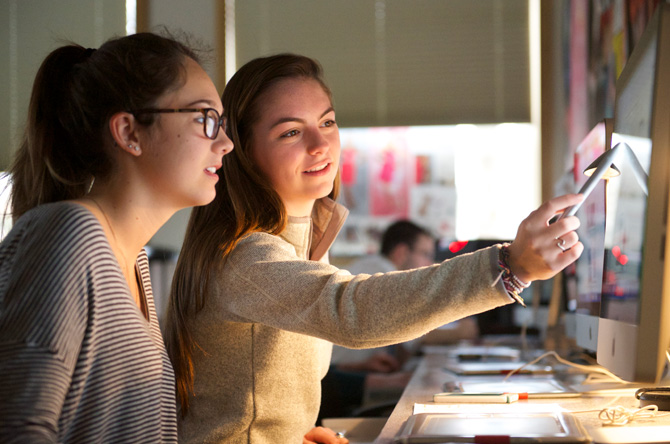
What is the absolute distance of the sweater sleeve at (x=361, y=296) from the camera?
933 mm

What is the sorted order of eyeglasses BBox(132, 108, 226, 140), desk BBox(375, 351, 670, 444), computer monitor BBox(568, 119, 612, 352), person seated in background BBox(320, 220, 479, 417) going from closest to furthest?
desk BBox(375, 351, 670, 444) → eyeglasses BBox(132, 108, 226, 140) → computer monitor BBox(568, 119, 612, 352) → person seated in background BBox(320, 220, 479, 417)

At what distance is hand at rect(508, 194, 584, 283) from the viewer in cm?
92

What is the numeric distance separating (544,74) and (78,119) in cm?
328

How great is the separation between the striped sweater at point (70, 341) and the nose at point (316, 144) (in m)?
0.53

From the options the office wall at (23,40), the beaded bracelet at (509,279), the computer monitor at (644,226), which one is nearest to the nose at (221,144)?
the beaded bracelet at (509,279)

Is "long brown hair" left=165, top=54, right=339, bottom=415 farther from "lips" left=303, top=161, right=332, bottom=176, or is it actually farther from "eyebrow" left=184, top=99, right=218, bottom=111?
"eyebrow" left=184, top=99, right=218, bottom=111

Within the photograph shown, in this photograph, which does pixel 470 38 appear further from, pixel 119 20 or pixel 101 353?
pixel 101 353

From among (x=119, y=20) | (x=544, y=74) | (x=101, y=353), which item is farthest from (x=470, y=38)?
(x=101, y=353)

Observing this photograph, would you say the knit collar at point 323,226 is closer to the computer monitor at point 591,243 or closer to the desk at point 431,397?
the desk at point 431,397

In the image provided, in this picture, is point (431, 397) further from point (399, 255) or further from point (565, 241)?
point (399, 255)

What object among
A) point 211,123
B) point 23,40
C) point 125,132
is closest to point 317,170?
point 211,123

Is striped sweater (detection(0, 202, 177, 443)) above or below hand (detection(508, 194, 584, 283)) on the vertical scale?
below

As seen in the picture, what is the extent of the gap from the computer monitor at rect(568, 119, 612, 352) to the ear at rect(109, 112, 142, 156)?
85 cm

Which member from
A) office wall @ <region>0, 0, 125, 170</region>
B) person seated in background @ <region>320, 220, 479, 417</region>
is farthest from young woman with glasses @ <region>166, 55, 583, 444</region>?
office wall @ <region>0, 0, 125, 170</region>
